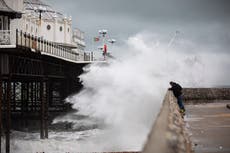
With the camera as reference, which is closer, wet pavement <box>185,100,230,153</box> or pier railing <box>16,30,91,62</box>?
wet pavement <box>185,100,230,153</box>

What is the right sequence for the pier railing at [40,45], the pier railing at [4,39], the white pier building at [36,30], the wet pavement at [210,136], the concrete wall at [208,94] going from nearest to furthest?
the wet pavement at [210,136]
the pier railing at [4,39]
the pier railing at [40,45]
the white pier building at [36,30]
the concrete wall at [208,94]

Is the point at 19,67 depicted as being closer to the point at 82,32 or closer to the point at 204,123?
the point at 204,123

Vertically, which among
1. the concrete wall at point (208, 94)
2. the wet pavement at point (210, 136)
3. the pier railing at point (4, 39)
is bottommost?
the concrete wall at point (208, 94)

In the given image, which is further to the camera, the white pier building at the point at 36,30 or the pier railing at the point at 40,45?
the white pier building at the point at 36,30

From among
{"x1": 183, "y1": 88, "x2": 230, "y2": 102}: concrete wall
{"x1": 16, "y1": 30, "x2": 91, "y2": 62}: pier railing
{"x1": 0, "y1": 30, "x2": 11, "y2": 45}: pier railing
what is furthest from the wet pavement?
{"x1": 183, "y1": 88, "x2": 230, "y2": 102}: concrete wall

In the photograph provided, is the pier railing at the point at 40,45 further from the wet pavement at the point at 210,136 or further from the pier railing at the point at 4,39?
the wet pavement at the point at 210,136

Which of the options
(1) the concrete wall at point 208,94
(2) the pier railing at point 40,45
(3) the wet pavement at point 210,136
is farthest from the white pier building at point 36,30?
(3) the wet pavement at point 210,136

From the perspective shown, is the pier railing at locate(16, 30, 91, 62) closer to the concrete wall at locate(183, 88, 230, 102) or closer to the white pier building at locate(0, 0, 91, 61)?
the white pier building at locate(0, 0, 91, 61)

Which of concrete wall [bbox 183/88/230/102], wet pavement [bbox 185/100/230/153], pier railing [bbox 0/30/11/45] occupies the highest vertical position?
pier railing [bbox 0/30/11/45]

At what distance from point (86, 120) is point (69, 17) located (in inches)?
1094

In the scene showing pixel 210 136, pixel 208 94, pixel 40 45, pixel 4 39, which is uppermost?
pixel 4 39

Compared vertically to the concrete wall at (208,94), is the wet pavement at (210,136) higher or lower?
higher

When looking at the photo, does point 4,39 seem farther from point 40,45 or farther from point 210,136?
point 210,136

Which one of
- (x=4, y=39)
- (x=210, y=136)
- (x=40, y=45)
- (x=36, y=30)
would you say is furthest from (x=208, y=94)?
(x=36, y=30)
